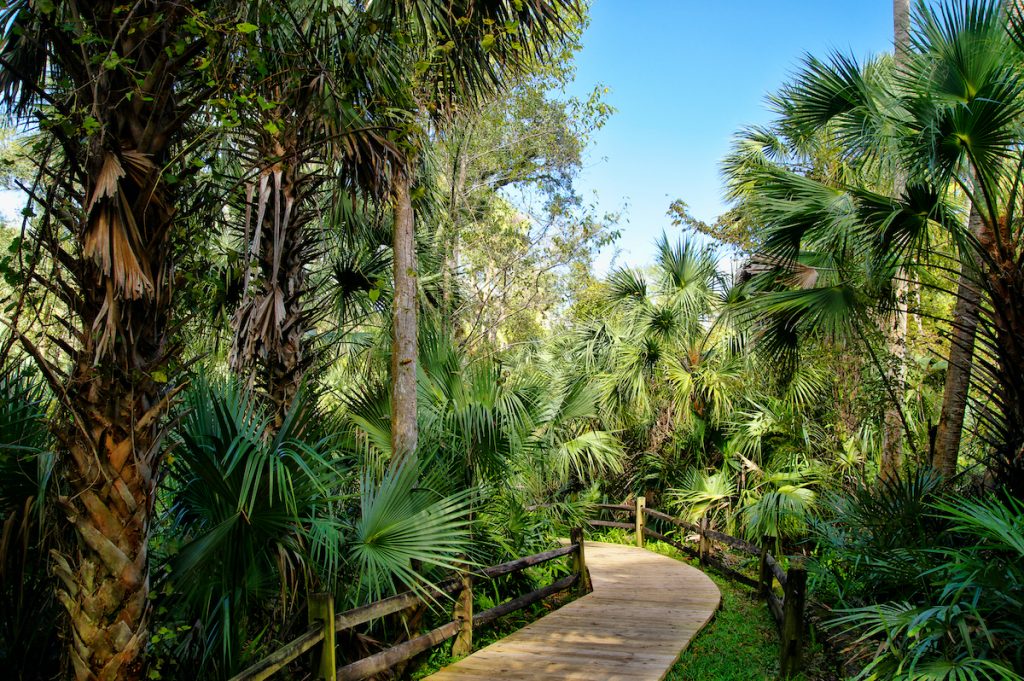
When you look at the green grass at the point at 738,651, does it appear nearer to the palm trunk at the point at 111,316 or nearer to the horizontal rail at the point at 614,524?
the palm trunk at the point at 111,316

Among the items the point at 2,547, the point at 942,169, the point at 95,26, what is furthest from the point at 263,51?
the point at 942,169

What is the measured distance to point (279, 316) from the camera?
675 centimetres

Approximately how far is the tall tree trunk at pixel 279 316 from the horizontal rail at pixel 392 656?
2241 mm

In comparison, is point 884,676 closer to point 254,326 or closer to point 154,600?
point 154,600

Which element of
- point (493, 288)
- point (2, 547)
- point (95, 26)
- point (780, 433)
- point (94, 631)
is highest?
point (493, 288)

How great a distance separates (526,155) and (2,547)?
50.2 ft

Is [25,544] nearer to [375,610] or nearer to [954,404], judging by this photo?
[375,610]

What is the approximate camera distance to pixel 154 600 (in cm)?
375

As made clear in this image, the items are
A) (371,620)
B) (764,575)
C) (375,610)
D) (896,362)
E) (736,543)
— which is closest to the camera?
(375,610)

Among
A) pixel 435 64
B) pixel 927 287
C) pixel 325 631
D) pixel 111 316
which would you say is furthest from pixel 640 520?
pixel 111 316

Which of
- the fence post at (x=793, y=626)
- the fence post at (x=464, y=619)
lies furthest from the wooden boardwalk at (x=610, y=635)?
the fence post at (x=793, y=626)

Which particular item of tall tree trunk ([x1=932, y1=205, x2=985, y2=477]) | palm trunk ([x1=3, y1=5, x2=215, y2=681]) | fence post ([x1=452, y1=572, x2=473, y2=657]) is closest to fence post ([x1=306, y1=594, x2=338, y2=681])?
palm trunk ([x1=3, y1=5, x2=215, y2=681])

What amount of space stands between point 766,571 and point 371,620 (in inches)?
223

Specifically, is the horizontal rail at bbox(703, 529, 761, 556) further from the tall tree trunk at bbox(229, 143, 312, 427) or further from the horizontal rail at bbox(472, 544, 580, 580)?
the tall tree trunk at bbox(229, 143, 312, 427)
